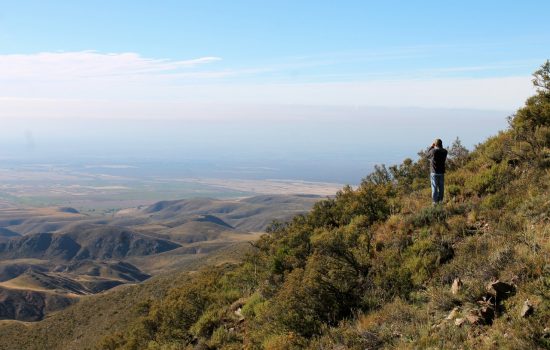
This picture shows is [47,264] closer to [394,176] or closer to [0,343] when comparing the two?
[0,343]

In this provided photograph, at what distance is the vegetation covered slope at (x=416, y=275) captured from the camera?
6.55 meters

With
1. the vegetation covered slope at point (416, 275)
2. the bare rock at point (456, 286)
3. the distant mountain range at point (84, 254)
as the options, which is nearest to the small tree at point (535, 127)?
the vegetation covered slope at point (416, 275)

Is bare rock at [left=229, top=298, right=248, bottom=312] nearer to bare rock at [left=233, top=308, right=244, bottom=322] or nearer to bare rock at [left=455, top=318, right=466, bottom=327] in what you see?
bare rock at [left=233, top=308, right=244, bottom=322]

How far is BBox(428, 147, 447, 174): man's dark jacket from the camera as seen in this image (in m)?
12.4

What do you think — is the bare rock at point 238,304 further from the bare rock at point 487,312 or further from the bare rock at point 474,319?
the bare rock at point 487,312

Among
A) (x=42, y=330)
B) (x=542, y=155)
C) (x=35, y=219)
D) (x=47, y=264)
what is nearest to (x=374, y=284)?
(x=542, y=155)

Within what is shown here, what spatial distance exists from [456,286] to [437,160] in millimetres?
5818

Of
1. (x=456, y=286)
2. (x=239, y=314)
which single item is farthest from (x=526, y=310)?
(x=239, y=314)

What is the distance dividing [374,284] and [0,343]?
41.1m

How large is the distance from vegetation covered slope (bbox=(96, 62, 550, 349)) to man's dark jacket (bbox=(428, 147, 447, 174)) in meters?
0.85

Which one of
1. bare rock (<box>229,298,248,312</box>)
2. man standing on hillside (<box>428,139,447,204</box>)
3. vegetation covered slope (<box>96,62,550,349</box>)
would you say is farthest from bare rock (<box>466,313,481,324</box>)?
bare rock (<box>229,298,248,312</box>)

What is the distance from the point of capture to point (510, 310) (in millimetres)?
6180

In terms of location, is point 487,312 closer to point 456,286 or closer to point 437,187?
point 456,286

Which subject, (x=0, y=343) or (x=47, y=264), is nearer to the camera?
(x=0, y=343)
